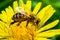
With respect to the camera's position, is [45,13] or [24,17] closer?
[24,17]

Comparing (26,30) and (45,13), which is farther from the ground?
(45,13)

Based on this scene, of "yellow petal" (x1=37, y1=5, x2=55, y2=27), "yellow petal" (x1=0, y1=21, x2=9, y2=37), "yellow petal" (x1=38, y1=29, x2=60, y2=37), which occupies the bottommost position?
"yellow petal" (x1=38, y1=29, x2=60, y2=37)

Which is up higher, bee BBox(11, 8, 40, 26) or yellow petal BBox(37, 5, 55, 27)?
yellow petal BBox(37, 5, 55, 27)

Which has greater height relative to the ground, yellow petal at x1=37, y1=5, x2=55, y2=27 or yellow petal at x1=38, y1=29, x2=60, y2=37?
yellow petal at x1=37, y1=5, x2=55, y2=27

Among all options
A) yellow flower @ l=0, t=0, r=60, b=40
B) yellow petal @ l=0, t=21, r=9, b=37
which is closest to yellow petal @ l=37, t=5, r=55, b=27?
yellow flower @ l=0, t=0, r=60, b=40

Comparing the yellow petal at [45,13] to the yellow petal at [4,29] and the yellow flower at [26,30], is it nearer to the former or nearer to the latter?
the yellow flower at [26,30]

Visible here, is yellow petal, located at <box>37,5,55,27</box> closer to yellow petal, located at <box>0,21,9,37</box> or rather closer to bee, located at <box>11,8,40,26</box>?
bee, located at <box>11,8,40,26</box>

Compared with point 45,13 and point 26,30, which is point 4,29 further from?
point 45,13

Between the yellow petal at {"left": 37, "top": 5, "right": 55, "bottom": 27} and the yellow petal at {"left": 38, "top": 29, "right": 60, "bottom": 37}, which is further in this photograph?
the yellow petal at {"left": 37, "top": 5, "right": 55, "bottom": 27}

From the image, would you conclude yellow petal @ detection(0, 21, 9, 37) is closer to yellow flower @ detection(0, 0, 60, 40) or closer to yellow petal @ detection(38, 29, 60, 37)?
yellow flower @ detection(0, 0, 60, 40)

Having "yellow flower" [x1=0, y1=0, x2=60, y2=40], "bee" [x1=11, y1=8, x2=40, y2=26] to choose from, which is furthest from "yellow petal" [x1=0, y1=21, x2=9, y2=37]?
"bee" [x1=11, y1=8, x2=40, y2=26]

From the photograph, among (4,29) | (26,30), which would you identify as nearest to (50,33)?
(26,30)

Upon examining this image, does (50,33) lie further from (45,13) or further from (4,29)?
(4,29)
